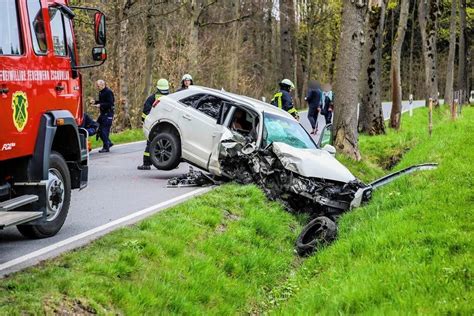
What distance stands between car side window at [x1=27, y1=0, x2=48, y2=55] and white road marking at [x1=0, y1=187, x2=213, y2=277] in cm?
216

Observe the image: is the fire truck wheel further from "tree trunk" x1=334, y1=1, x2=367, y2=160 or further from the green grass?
the green grass

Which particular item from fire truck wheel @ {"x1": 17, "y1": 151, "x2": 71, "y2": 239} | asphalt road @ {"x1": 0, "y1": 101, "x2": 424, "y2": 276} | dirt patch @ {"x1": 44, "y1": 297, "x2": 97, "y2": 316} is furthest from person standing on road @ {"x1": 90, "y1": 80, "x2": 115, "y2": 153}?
dirt patch @ {"x1": 44, "y1": 297, "x2": 97, "y2": 316}

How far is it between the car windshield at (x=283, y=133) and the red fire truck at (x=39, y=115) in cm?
428

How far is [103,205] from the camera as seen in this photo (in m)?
10.4

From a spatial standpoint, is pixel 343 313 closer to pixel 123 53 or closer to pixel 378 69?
pixel 378 69

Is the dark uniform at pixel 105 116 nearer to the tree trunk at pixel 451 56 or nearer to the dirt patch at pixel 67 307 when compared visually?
the dirt patch at pixel 67 307

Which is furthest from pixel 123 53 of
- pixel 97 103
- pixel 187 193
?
pixel 187 193

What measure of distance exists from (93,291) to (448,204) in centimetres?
519

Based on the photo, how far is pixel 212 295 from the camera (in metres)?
7.29

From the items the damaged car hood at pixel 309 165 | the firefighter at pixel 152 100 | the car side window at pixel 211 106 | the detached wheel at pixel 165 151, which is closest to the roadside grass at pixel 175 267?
the damaged car hood at pixel 309 165

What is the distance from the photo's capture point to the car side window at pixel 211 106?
1305cm

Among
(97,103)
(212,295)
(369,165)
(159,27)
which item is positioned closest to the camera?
(212,295)

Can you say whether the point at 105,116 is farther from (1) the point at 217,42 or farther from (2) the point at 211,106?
(1) the point at 217,42

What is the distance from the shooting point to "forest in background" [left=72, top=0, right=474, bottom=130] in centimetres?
2733
